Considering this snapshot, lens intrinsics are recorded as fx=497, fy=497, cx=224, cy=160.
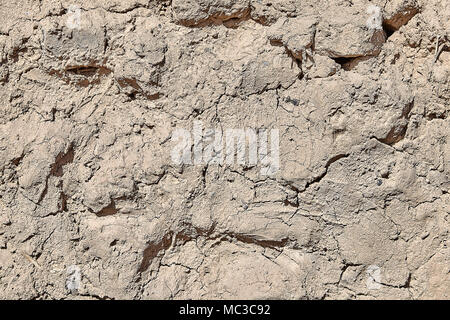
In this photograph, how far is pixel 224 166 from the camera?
54.4 inches

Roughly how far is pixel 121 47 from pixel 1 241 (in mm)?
654

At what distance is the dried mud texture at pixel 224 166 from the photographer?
1.35 meters

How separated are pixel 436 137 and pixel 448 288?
416mm

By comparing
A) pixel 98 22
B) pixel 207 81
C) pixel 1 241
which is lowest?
pixel 1 241

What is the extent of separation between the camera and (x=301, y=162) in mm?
1366

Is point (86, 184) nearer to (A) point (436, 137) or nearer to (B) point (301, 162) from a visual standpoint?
(B) point (301, 162)

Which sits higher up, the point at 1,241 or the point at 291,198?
the point at 291,198

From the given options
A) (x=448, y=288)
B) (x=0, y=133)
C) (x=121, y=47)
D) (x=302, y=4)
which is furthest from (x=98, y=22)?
(x=448, y=288)

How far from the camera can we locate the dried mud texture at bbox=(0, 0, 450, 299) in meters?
1.35

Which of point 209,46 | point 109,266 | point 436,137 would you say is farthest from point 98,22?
point 436,137

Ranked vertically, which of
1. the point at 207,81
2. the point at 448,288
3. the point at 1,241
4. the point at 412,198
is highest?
the point at 207,81

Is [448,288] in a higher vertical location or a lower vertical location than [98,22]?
lower

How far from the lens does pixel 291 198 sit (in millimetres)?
1375

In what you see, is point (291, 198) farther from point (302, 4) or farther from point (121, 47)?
point (121, 47)
